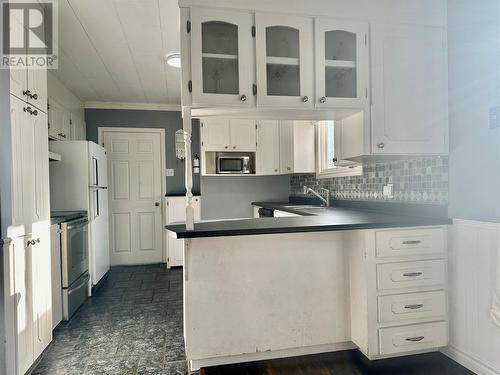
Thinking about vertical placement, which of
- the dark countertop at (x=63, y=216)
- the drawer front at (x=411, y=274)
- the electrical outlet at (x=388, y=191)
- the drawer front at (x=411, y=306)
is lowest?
the drawer front at (x=411, y=306)

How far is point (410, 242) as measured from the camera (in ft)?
6.48

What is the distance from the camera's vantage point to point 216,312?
1964mm

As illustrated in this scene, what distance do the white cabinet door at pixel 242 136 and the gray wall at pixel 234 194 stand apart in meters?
0.56

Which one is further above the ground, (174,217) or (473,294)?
(174,217)

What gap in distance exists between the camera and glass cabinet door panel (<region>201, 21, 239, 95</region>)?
1.84m

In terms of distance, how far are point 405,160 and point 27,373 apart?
9.54 feet

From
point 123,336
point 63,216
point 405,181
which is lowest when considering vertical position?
point 123,336

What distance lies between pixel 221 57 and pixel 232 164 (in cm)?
234

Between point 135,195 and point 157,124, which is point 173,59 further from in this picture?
point 135,195

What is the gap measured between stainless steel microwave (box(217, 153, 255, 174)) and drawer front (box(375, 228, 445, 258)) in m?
2.47

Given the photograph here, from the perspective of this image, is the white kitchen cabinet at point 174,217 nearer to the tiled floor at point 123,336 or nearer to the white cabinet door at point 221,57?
the tiled floor at point 123,336

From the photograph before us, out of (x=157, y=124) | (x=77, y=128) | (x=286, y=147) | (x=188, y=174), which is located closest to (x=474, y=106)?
(x=188, y=174)

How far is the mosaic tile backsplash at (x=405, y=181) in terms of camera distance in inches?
84.2

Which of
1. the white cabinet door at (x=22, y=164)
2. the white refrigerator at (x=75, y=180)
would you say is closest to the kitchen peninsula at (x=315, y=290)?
the white cabinet door at (x=22, y=164)
